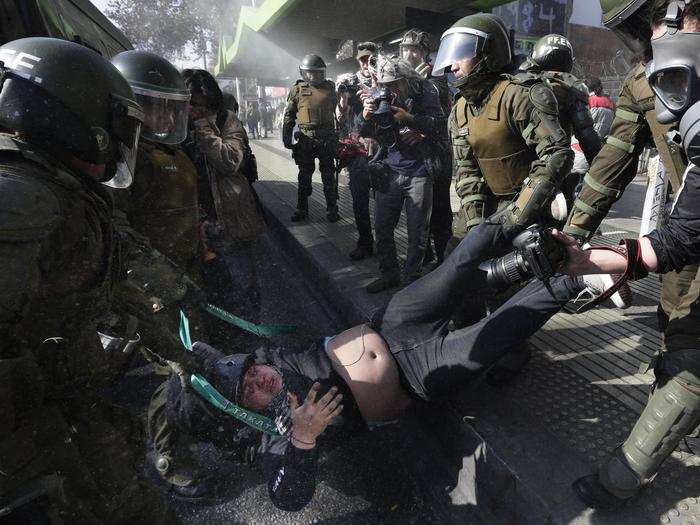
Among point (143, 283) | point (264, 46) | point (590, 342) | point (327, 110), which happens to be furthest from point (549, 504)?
point (264, 46)

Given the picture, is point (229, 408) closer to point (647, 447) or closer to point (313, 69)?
point (647, 447)

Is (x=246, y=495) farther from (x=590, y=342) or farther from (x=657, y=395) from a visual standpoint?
(x=590, y=342)

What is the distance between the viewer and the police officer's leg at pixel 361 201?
14.2 ft

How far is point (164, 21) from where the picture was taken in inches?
1139

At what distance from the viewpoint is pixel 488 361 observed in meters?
2.07

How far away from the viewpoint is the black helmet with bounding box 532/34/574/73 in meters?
3.50

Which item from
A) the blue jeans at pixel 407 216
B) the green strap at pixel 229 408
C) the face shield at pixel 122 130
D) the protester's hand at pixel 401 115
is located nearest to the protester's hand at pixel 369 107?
the protester's hand at pixel 401 115

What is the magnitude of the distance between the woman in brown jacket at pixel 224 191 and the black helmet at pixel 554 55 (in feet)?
8.25

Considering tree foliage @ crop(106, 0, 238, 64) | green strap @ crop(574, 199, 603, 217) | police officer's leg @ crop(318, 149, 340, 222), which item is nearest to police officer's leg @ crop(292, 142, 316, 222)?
police officer's leg @ crop(318, 149, 340, 222)

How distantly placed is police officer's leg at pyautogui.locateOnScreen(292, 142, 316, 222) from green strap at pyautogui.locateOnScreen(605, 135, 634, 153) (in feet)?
13.3

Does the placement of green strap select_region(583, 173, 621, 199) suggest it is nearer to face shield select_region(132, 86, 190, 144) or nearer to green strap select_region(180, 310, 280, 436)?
green strap select_region(180, 310, 280, 436)

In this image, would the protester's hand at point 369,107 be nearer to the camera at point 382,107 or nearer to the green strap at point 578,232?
the camera at point 382,107

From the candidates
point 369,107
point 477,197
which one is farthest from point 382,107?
point 477,197

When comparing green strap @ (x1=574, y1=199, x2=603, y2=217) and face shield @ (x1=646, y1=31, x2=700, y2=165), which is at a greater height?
face shield @ (x1=646, y1=31, x2=700, y2=165)
